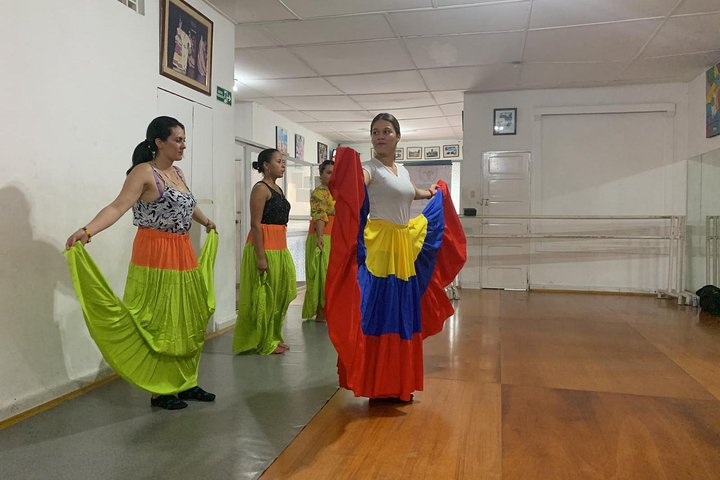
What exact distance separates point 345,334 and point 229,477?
749mm

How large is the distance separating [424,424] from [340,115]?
264 inches

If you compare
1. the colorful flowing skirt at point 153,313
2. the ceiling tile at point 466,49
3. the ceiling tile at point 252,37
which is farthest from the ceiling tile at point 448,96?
the colorful flowing skirt at point 153,313

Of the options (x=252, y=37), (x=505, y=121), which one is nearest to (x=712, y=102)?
(x=505, y=121)

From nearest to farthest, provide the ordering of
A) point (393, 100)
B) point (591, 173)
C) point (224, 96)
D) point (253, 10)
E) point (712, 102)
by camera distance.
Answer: point (253, 10) → point (224, 96) → point (712, 102) → point (591, 173) → point (393, 100)

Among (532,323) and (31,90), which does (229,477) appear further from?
(532,323)

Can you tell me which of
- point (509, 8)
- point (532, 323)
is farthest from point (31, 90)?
point (532, 323)

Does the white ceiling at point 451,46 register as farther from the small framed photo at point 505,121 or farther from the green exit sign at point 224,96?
the green exit sign at point 224,96

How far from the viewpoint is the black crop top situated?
3.51 m

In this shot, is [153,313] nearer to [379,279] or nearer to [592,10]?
[379,279]

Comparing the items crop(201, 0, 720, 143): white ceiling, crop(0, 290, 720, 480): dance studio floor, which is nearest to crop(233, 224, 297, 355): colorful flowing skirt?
crop(0, 290, 720, 480): dance studio floor

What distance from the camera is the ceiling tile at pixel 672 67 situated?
5.43 m

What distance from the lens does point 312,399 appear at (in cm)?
264

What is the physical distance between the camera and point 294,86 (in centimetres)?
662

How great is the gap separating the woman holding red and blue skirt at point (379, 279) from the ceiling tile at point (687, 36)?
3436 millimetres
